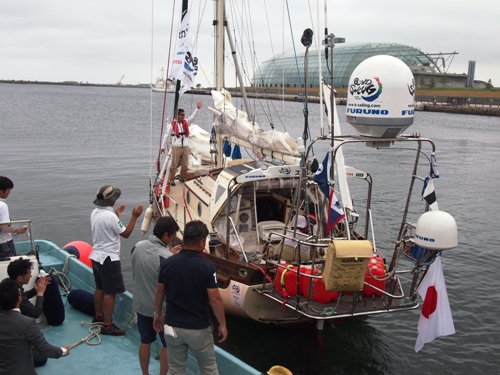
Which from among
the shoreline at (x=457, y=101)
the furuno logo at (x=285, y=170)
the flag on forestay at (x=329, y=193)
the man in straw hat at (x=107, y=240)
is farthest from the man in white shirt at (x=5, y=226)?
the shoreline at (x=457, y=101)

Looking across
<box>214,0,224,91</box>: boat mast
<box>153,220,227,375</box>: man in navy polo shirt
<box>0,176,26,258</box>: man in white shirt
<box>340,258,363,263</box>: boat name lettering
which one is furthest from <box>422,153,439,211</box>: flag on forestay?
<box>214,0,224,91</box>: boat mast

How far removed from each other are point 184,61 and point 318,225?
640 cm

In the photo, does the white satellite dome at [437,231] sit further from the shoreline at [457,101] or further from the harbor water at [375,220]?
the shoreline at [457,101]

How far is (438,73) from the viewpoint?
112438 millimetres

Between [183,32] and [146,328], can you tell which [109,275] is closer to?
[146,328]

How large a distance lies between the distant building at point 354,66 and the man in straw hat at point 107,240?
85308 millimetres

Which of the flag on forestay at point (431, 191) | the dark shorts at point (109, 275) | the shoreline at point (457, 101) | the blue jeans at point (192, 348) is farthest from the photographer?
the shoreline at point (457, 101)

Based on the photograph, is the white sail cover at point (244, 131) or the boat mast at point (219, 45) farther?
the boat mast at point (219, 45)

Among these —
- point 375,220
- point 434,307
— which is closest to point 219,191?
point 434,307

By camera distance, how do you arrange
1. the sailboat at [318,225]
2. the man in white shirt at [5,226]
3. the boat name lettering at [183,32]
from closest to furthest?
1. the man in white shirt at [5,226]
2. the sailboat at [318,225]
3. the boat name lettering at [183,32]

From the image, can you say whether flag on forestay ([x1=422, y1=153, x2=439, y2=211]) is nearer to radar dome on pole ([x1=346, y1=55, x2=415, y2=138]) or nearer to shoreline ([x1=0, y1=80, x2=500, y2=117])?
radar dome on pole ([x1=346, y1=55, x2=415, y2=138])

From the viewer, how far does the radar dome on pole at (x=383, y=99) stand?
6773mm

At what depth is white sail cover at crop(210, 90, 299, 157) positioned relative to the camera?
10487 millimetres

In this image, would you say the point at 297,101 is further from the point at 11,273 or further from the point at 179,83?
the point at 11,273
